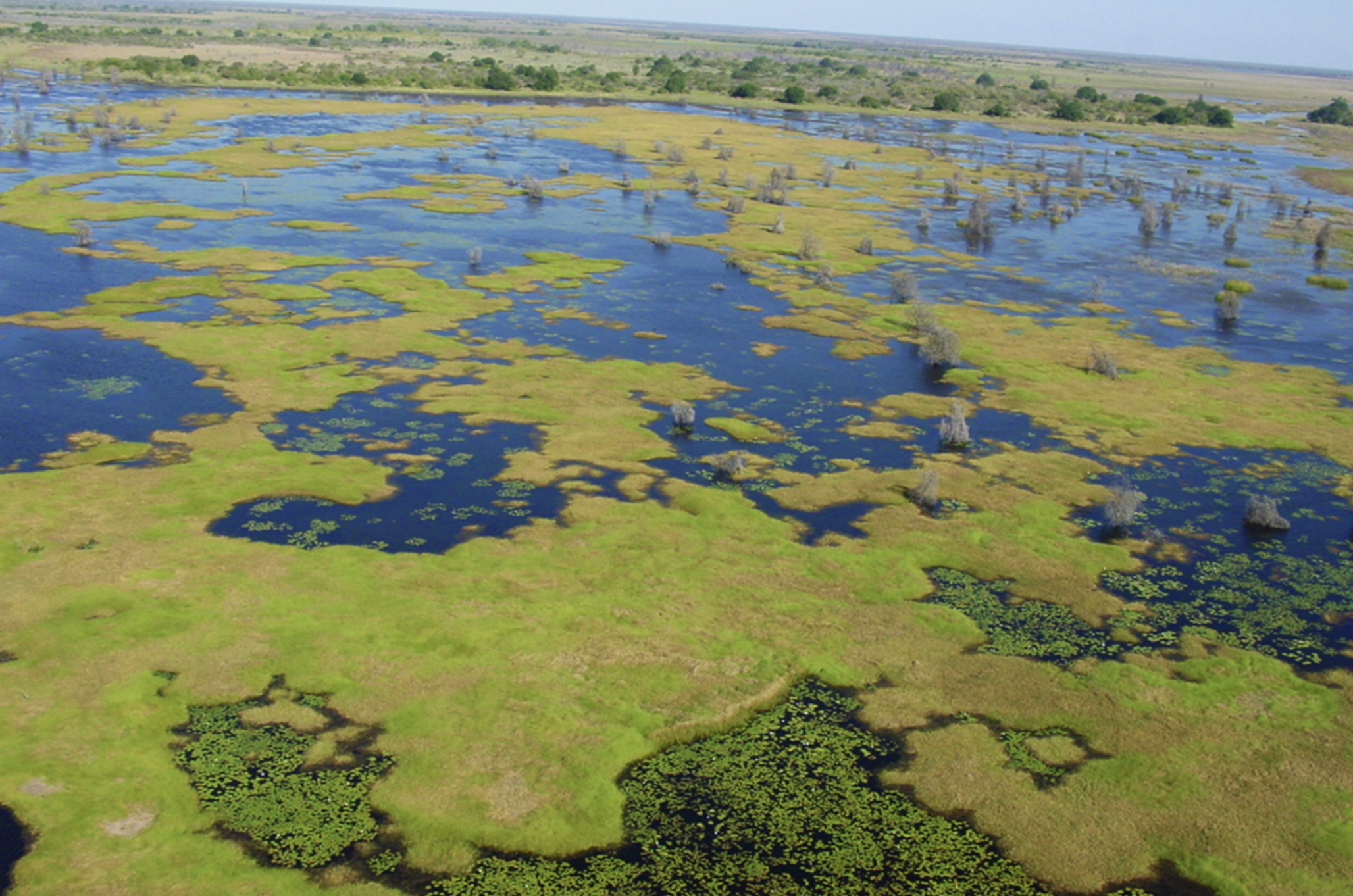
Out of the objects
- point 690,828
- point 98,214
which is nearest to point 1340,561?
point 690,828

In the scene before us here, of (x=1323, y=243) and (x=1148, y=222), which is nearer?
(x=1323, y=243)

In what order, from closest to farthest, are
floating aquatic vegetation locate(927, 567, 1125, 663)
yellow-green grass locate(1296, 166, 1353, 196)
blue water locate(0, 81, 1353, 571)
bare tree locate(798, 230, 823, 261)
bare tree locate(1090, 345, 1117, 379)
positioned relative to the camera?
floating aquatic vegetation locate(927, 567, 1125, 663), blue water locate(0, 81, 1353, 571), bare tree locate(1090, 345, 1117, 379), bare tree locate(798, 230, 823, 261), yellow-green grass locate(1296, 166, 1353, 196)

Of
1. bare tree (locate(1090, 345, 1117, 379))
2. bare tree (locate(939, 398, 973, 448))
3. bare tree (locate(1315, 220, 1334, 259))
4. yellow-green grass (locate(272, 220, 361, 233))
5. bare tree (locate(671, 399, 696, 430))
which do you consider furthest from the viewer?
bare tree (locate(1315, 220, 1334, 259))

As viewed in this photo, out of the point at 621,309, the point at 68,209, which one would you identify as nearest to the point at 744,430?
the point at 621,309

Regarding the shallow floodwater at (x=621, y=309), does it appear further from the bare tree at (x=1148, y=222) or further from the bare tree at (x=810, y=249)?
the bare tree at (x=810, y=249)

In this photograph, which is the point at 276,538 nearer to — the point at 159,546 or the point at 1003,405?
the point at 159,546

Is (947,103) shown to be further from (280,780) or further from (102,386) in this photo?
(280,780)

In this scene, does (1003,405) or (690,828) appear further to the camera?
(1003,405)

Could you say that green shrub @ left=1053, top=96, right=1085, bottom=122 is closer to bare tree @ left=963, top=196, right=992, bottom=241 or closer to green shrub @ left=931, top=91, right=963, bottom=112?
green shrub @ left=931, top=91, right=963, bottom=112

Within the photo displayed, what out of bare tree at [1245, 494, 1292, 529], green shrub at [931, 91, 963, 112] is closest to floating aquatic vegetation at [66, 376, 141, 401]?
bare tree at [1245, 494, 1292, 529]
